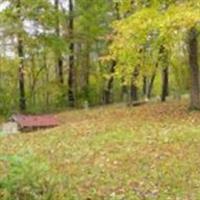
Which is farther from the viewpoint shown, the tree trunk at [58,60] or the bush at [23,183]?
the tree trunk at [58,60]

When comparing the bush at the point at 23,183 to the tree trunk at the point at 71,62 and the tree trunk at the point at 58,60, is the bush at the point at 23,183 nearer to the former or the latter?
the tree trunk at the point at 58,60

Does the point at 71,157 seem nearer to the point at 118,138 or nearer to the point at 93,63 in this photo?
the point at 118,138

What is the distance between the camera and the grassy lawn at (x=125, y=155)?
392 inches

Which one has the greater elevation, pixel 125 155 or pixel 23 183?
pixel 23 183

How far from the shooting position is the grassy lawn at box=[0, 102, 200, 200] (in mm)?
9961

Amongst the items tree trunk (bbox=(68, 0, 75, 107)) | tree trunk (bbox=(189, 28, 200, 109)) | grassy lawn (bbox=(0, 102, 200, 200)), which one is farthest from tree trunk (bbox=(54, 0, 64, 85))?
grassy lawn (bbox=(0, 102, 200, 200))

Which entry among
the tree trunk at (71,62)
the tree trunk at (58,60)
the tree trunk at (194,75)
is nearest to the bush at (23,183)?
the tree trunk at (194,75)

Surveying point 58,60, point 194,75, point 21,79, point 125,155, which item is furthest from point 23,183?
point 58,60

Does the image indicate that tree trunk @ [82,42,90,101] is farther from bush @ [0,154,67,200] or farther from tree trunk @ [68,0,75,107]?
bush @ [0,154,67,200]

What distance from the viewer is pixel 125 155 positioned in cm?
1288

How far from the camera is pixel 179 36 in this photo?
1900 cm

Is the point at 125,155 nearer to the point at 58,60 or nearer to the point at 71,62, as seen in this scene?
the point at 58,60

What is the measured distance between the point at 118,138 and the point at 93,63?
24.9 meters

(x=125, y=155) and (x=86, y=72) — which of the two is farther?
(x=86, y=72)
